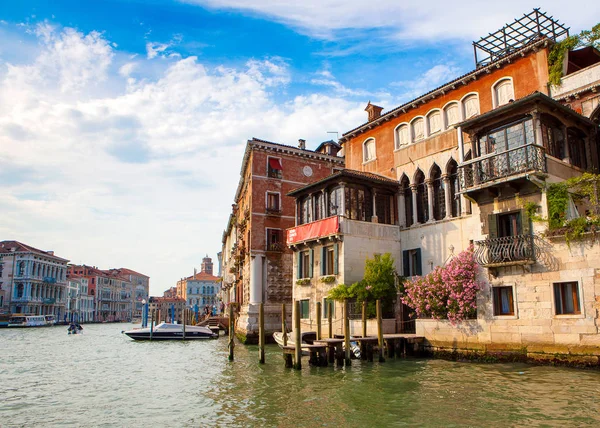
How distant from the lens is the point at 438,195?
76.8 feet

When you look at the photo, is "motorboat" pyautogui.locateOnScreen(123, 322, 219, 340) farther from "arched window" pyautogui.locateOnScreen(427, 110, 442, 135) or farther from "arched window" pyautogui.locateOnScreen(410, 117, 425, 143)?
"arched window" pyautogui.locateOnScreen(427, 110, 442, 135)

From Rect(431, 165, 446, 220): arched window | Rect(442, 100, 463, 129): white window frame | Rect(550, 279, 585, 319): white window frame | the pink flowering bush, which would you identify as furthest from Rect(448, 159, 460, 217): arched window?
Rect(550, 279, 585, 319): white window frame

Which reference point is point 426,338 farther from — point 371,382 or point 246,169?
point 246,169

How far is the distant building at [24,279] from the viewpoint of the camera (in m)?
73.3

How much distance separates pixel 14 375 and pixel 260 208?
1794 cm

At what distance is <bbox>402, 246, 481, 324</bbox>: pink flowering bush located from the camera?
1805 cm

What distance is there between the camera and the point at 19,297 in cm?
7400

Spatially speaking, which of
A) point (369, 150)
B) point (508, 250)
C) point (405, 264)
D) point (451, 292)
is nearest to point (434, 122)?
point (369, 150)

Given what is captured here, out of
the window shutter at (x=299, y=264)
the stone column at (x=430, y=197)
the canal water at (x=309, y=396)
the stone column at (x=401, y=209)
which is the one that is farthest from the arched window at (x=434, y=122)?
the canal water at (x=309, y=396)

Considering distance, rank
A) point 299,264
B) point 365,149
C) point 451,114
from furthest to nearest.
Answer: point 365,149 < point 299,264 < point 451,114

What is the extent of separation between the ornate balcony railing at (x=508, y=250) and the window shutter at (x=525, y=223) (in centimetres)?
23

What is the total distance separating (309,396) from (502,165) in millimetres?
10279

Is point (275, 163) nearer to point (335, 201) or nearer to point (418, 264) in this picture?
point (335, 201)

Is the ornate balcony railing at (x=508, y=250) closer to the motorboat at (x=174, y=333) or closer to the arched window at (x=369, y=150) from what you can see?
the arched window at (x=369, y=150)
